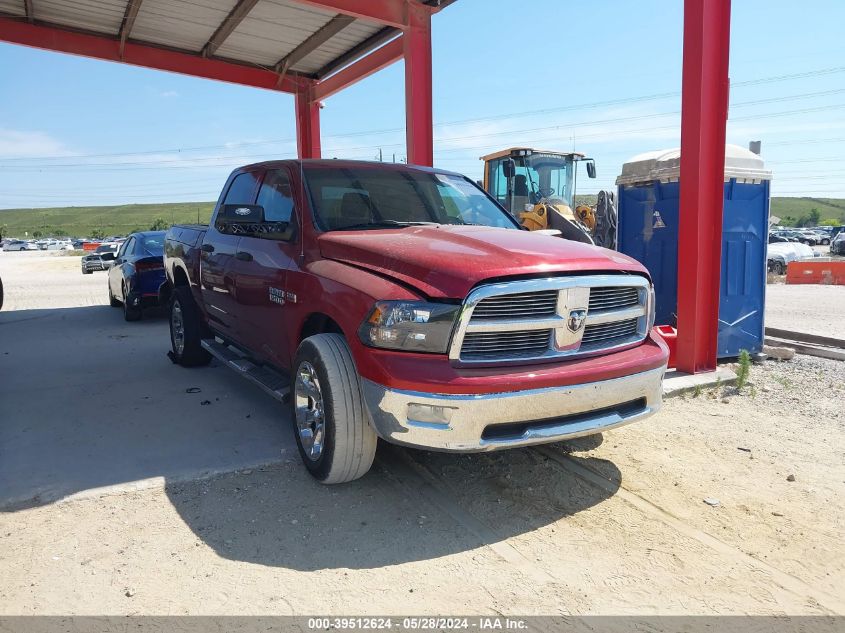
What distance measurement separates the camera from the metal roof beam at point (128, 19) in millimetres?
10113

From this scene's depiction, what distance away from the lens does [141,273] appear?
31.7 feet

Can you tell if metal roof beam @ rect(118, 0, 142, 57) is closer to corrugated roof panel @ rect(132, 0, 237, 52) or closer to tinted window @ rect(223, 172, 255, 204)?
corrugated roof panel @ rect(132, 0, 237, 52)

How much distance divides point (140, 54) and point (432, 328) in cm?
1185

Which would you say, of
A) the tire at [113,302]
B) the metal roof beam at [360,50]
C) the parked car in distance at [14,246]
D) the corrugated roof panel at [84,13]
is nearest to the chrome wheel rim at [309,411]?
the metal roof beam at [360,50]

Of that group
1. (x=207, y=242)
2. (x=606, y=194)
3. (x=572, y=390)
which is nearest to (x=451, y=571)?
(x=572, y=390)

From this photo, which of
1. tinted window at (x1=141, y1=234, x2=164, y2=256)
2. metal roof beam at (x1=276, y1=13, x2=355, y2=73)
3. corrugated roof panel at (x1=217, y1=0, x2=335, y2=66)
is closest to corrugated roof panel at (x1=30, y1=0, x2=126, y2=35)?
corrugated roof panel at (x1=217, y1=0, x2=335, y2=66)

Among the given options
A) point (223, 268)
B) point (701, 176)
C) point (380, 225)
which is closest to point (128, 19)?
point (223, 268)

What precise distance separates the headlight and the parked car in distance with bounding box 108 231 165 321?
7.69m

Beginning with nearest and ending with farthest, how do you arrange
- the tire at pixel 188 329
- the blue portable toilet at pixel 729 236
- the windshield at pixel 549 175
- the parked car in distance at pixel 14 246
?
the tire at pixel 188 329
the blue portable toilet at pixel 729 236
the windshield at pixel 549 175
the parked car in distance at pixel 14 246

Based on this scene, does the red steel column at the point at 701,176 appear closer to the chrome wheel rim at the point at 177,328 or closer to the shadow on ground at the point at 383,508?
the shadow on ground at the point at 383,508

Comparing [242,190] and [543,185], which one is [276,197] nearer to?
[242,190]

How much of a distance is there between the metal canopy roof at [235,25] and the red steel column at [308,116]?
45.1 inches

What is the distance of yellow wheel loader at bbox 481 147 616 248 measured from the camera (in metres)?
12.2

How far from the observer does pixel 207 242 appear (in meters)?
5.67
